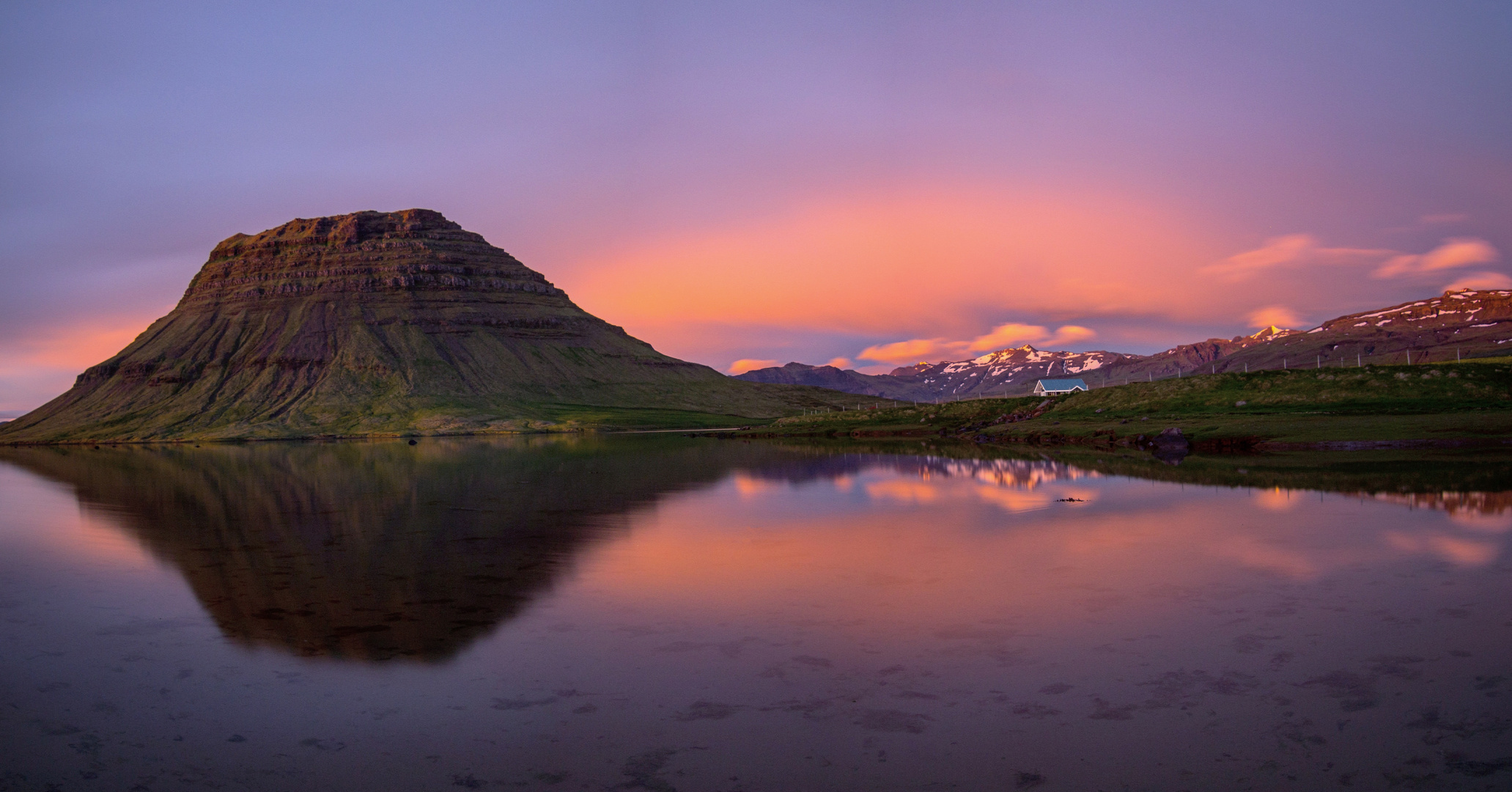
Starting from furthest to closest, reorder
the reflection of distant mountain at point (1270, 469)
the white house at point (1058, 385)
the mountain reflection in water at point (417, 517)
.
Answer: the white house at point (1058, 385)
the reflection of distant mountain at point (1270, 469)
the mountain reflection in water at point (417, 517)

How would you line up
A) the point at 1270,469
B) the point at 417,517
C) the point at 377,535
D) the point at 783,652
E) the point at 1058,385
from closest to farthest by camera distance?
the point at 783,652
the point at 377,535
the point at 417,517
the point at 1270,469
the point at 1058,385

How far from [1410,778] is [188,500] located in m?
50.6

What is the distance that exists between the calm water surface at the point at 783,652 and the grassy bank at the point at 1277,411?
1215 inches

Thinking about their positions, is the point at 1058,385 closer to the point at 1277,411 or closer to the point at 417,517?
the point at 1277,411

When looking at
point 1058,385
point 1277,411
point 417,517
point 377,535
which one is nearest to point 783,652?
point 377,535

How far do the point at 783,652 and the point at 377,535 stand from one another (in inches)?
801

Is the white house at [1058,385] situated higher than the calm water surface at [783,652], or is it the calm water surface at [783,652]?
the white house at [1058,385]

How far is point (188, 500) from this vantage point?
4459cm

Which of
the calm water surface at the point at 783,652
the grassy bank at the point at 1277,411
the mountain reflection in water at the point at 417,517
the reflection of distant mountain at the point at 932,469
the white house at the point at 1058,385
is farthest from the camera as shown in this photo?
the white house at the point at 1058,385

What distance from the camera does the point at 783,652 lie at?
580 inches

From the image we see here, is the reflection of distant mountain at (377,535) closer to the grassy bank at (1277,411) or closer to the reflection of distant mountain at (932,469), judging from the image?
the reflection of distant mountain at (932,469)

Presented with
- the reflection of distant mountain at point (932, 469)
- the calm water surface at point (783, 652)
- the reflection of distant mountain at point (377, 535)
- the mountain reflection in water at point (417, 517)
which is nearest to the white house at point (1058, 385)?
the mountain reflection in water at point (417, 517)

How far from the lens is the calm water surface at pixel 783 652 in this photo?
1042 cm

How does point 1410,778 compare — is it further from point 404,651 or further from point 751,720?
point 404,651
